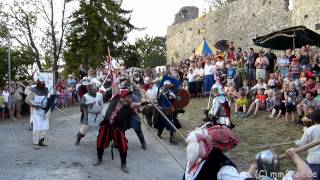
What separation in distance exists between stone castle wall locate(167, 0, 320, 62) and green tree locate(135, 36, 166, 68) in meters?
19.2

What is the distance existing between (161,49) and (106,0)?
3239 centimetres

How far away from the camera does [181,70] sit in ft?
65.4

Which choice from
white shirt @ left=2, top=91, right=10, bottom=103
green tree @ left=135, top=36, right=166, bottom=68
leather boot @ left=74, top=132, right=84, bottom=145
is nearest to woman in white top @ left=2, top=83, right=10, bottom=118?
white shirt @ left=2, top=91, right=10, bottom=103

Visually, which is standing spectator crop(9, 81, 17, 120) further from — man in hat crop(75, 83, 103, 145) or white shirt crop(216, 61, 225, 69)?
white shirt crop(216, 61, 225, 69)

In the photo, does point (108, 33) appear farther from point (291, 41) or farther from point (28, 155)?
point (28, 155)

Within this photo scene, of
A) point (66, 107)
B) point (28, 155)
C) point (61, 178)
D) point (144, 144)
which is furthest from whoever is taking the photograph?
point (66, 107)

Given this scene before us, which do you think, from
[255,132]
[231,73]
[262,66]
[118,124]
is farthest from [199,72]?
[118,124]

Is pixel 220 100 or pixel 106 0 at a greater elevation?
pixel 106 0

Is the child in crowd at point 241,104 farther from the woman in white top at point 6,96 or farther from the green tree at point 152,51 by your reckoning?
the green tree at point 152,51

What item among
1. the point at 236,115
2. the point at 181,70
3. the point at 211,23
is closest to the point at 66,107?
the point at 181,70

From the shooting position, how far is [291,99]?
509 inches

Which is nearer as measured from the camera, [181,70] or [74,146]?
[74,146]

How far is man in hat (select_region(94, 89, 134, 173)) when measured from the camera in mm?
→ 8867

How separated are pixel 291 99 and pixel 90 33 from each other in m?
19.3
